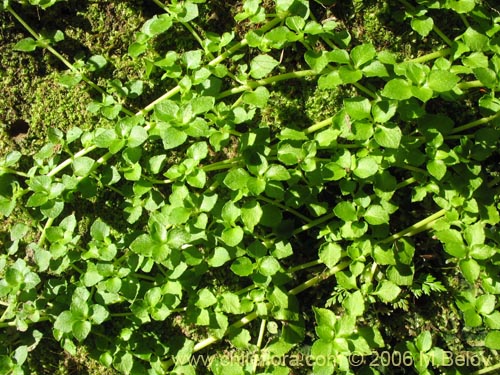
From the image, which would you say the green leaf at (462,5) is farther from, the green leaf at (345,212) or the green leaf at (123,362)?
the green leaf at (123,362)

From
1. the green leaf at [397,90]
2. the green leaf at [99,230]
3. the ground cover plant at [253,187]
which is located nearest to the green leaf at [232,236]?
the ground cover plant at [253,187]

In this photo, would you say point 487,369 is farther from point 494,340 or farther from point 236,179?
point 236,179

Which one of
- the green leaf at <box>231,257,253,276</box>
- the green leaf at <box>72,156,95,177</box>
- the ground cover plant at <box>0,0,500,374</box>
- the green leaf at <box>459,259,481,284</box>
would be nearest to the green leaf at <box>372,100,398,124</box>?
the ground cover plant at <box>0,0,500,374</box>

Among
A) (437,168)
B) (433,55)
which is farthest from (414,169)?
(433,55)

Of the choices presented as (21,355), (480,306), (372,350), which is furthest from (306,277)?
(21,355)

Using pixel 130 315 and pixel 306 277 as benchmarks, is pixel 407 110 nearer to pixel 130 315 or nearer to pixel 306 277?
pixel 306 277

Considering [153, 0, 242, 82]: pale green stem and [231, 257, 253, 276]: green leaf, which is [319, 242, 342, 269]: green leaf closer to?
[231, 257, 253, 276]: green leaf
